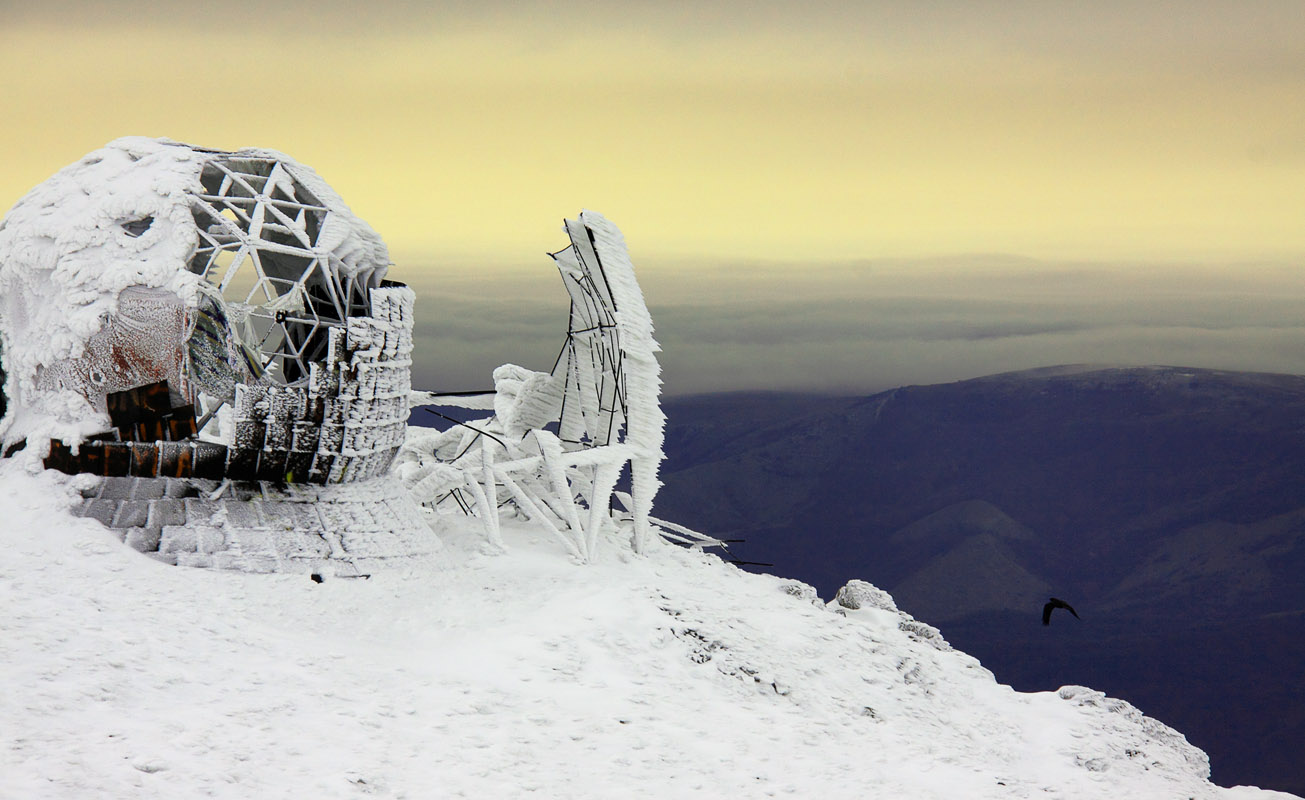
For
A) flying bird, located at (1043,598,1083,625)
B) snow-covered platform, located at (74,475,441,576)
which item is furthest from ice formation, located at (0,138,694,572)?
flying bird, located at (1043,598,1083,625)

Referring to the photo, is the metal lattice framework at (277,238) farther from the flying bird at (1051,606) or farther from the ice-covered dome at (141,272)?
the flying bird at (1051,606)

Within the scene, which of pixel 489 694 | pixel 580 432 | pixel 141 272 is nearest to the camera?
pixel 489 694

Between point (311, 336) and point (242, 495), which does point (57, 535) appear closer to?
point (242, 495)

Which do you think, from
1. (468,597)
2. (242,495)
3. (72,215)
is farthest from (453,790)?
(72,215)

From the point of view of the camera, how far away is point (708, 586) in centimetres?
1622

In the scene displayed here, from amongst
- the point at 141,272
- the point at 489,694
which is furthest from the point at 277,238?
the point at 489,694

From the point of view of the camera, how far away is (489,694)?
11.2m

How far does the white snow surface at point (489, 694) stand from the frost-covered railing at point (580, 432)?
1.05m

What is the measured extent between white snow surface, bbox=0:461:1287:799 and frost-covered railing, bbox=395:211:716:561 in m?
1.05

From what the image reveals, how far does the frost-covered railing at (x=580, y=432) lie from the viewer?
16.5 metres

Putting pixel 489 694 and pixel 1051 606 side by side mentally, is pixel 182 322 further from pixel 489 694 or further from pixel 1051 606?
pixel 1051 606

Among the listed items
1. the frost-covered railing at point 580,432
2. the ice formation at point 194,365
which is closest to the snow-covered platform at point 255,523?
the ice formation at point 194,365

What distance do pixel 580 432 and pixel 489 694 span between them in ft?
26.4

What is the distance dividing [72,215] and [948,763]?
12.9 meters
